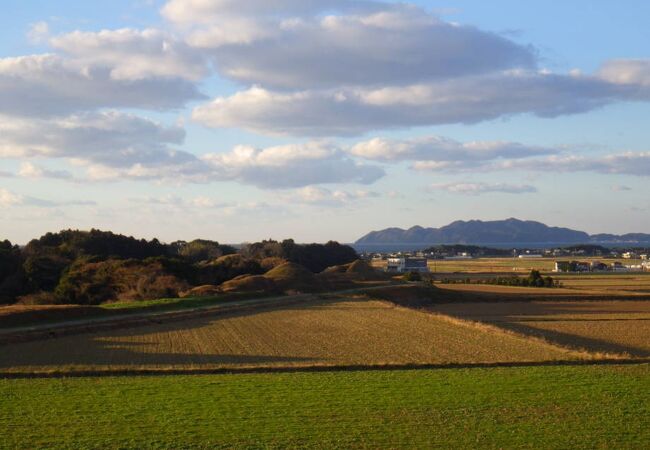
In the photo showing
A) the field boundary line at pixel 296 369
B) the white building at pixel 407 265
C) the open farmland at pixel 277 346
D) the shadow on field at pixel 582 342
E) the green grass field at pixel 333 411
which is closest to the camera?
the green grass field at pixel 333 411

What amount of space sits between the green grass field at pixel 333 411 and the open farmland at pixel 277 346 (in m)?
2.67

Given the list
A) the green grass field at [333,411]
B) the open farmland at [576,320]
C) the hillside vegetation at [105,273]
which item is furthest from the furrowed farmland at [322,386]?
the hillside vegetation at [105,273]

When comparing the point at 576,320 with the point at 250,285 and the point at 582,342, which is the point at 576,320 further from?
the point at 250,285

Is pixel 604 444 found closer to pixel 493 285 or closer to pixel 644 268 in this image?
pixel 493 285

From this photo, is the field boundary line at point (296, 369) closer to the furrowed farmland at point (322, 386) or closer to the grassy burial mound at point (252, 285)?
the furrowed farmland at point (322, 386)

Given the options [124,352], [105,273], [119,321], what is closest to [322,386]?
[124,352]

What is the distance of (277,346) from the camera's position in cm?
2778

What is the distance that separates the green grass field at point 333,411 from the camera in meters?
13.2

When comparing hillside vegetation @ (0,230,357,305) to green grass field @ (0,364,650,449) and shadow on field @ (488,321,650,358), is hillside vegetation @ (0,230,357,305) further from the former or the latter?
green grass field @ (0,364,650,449)

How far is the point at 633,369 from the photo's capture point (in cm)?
2202

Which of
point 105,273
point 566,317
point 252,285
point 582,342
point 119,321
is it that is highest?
point 105,273

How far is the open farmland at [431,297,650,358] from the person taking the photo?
31969 millimetres

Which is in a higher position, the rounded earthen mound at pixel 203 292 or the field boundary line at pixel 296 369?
the rounded earthen mound at pixel 203 292

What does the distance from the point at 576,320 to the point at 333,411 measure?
31.5 meters
